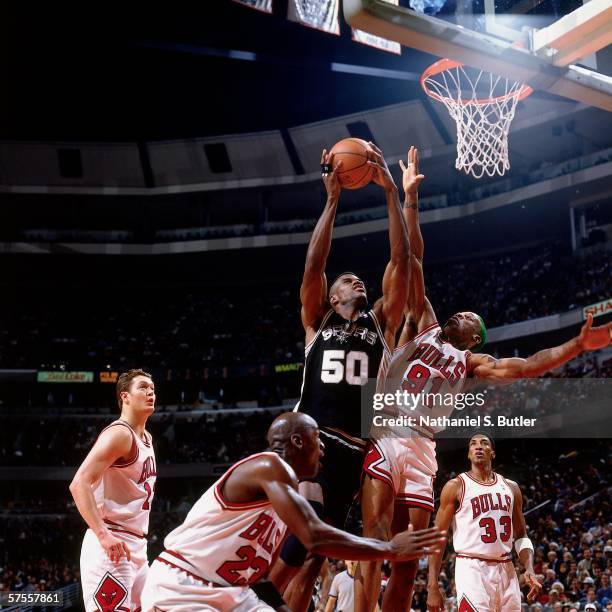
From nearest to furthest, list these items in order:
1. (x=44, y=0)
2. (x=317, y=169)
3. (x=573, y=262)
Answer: (x=44, y=0) < (x=573, y=262) < (x=317, y=169)

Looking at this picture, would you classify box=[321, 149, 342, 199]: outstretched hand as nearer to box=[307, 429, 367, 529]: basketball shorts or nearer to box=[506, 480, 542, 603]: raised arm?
box=[307, 429, 367, 529]: basketball shorts

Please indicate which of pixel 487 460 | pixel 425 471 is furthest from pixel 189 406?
pixel 425 471

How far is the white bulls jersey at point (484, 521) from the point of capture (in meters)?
6.59

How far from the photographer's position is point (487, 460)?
22.9 feet

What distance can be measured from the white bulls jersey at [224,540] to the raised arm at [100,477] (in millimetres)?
1358

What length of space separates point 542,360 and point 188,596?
3.01m

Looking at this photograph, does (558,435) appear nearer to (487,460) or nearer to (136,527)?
(487,460)

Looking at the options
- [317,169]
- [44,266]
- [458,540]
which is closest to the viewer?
[458,540]

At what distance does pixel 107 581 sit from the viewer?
4691 millimetres

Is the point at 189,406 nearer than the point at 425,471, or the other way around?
the point at 425,471

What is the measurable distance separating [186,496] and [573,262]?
48.2 ft

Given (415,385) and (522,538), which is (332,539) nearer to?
(415,385)

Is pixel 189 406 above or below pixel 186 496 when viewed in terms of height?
above

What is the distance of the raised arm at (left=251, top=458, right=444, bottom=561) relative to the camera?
2.96m
